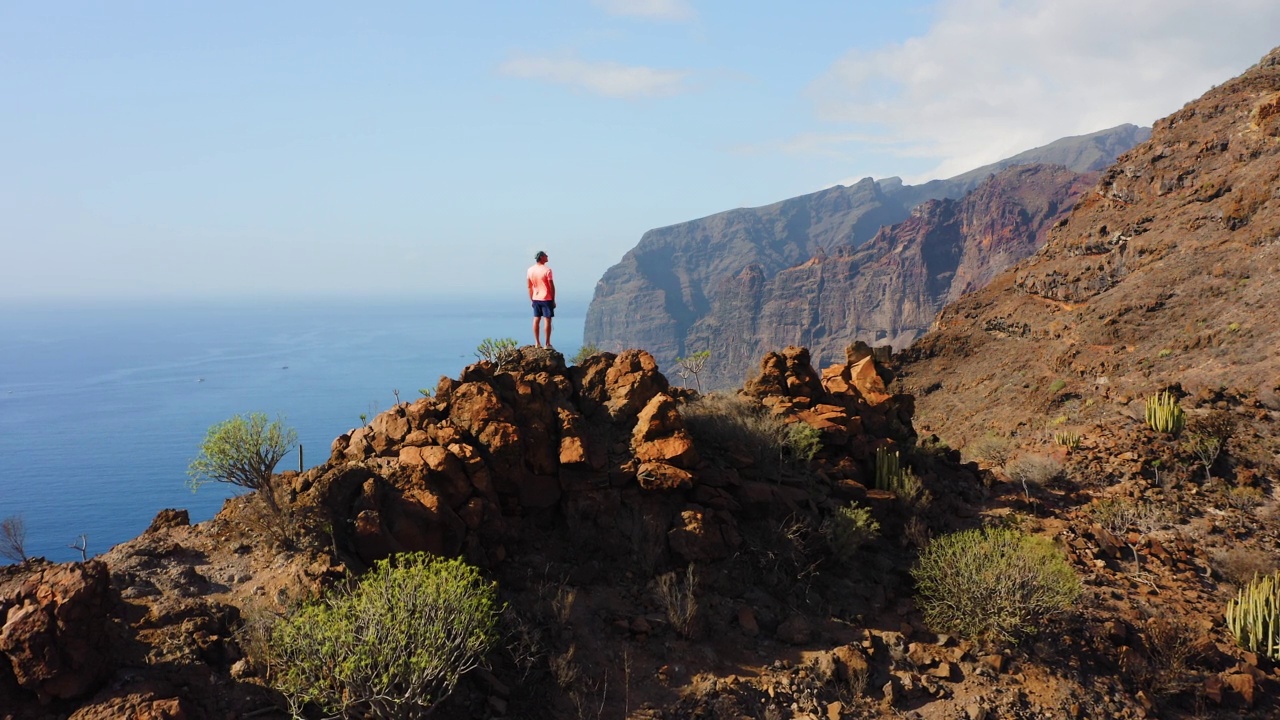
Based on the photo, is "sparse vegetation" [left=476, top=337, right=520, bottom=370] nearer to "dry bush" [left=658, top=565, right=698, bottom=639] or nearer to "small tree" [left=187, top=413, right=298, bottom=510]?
"small tree" [left=187, top=413, right=298, bottom=510]

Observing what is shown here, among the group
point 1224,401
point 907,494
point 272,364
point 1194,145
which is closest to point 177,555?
point 907,494

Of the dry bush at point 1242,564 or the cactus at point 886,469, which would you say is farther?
the cactus at point 886,469

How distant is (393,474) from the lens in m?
7.71

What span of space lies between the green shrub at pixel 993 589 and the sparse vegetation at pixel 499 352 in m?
6.64

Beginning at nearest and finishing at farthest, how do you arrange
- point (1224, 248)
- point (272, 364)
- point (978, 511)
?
point (978, 511) → point (1224, 248) → point (272, 364)

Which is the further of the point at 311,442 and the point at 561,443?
the point at 311,442

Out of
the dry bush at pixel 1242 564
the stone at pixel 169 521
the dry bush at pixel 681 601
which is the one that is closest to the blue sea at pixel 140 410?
the stone at pixel 169 521

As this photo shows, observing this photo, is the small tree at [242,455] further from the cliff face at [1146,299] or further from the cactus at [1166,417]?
A: the cliff face at [1146,299]

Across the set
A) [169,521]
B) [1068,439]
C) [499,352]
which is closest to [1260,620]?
[1068,439]

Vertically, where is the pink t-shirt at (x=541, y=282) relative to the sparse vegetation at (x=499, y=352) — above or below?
above

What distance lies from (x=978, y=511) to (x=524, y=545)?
879cm

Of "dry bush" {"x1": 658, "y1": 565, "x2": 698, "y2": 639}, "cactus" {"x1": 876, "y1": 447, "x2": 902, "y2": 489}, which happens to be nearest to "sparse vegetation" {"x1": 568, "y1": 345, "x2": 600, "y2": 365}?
"dry bush" {"x1": 658, "y1": 565, "x2": 698, "y2": 639}

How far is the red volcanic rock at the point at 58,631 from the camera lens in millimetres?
4805

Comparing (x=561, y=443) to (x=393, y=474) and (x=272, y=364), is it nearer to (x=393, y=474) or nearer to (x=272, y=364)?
(x=393, y=474)
